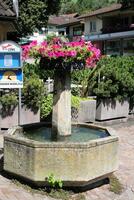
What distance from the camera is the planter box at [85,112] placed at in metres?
10.7

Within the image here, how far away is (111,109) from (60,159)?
5.88 meters

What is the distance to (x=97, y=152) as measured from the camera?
6.05 m

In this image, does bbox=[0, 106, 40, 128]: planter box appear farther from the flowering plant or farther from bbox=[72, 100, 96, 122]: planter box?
the flowering plant

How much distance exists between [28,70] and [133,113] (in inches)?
136

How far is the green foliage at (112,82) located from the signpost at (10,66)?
146 inches

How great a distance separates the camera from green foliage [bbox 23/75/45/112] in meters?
9.84

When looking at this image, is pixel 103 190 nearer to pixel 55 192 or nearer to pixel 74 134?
pixel 55 192

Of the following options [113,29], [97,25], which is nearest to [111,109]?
[113,29]

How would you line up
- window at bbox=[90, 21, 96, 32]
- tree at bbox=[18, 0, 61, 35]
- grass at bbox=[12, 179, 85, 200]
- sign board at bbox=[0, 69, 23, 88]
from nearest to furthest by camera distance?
grass at bbox=[12, 179, 85, 200] → sign board at bbox=[0, 69, 23, 88] → tree at bbox=[18, 0, 61, 35] → window at bbox=[90, 21, 96, 32]

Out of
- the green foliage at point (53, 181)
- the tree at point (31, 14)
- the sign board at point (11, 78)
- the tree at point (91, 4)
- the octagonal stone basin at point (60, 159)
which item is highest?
the tree at point (91, 4)

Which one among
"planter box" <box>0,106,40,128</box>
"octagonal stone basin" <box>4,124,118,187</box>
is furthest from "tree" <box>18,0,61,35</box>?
"octagonal stone basin" <box>4,124,118,187</box>

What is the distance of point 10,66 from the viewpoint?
7.98 metres

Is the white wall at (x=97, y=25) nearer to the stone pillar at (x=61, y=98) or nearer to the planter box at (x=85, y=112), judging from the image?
the planter box at (x=85, y=112)

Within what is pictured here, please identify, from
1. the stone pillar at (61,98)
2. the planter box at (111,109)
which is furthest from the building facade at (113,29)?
the stone pillar at (61,98)
